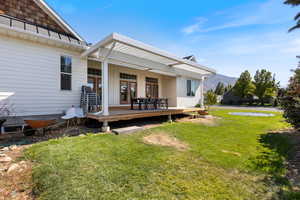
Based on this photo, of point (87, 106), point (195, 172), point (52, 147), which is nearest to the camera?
point (195, 172)

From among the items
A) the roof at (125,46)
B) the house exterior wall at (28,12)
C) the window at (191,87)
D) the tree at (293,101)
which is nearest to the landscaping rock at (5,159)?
the roof at (125,46)

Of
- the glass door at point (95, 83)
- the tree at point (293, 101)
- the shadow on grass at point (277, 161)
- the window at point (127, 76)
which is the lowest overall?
the shadow on grass at point (277, 161)

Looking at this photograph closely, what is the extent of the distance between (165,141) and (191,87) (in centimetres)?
842

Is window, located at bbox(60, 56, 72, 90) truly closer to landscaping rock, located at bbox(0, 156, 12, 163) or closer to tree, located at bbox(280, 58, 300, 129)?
landscaping rock, located at bbox(0, 156, 12, 163)

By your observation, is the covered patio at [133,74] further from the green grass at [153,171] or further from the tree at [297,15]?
the tree at [297,15]

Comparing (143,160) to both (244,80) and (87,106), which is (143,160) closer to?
(87,106)

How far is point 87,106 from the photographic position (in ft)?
21.6

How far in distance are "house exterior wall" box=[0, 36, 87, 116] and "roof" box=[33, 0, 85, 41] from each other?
1445 mm

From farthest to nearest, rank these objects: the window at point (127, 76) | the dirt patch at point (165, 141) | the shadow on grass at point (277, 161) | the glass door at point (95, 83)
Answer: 1. the window at point (127, 76)
2. the glass door at point (95, 83)
3. the dirt patch at point (165, 141)
4. the shadow on grass at point (277, 161)

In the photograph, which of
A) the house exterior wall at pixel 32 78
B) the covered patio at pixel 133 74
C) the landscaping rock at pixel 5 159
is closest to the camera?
the landscaping rock at pixel 5 159

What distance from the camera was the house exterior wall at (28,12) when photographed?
5727 mm

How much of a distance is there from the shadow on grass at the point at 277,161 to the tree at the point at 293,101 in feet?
2.63

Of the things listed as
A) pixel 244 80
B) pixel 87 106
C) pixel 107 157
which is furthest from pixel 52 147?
pixel 244 80

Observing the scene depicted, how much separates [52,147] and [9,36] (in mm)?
4818
